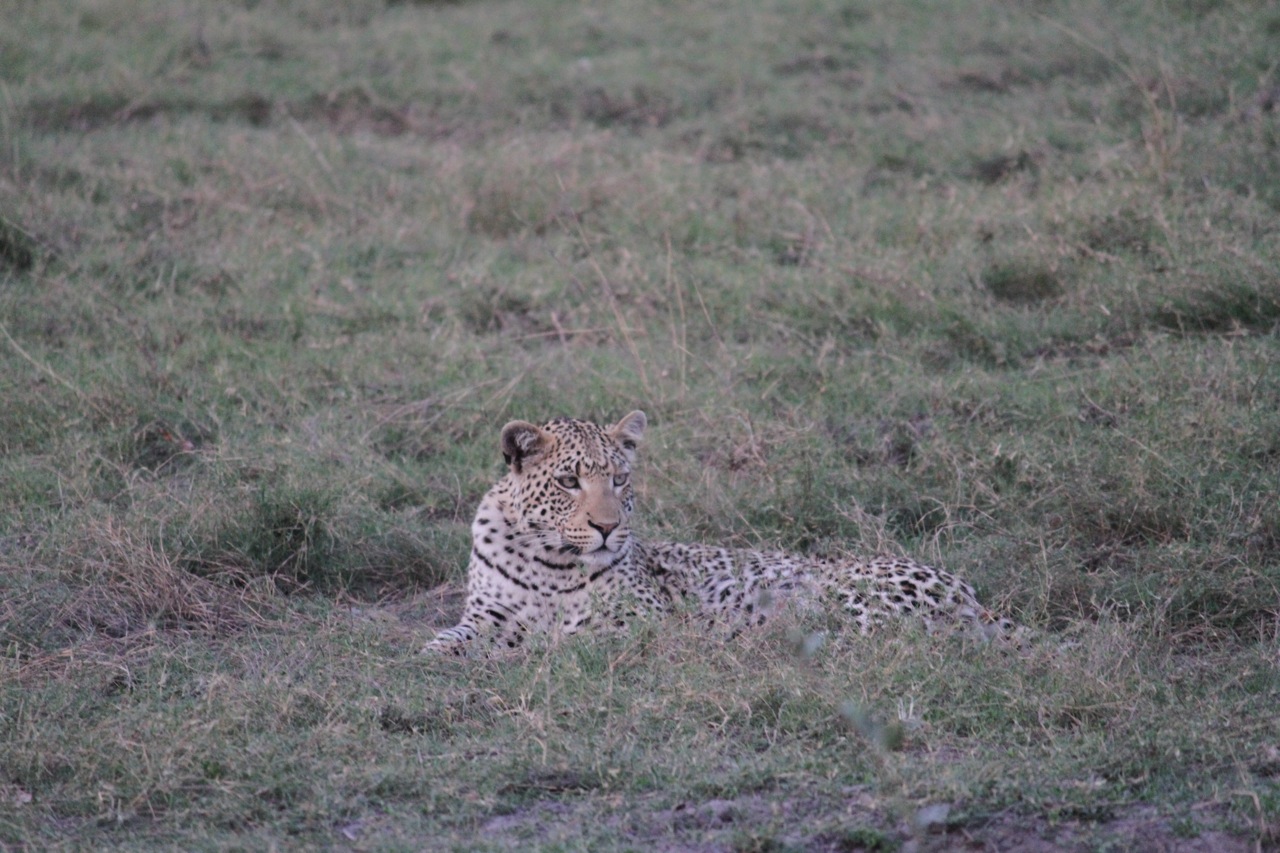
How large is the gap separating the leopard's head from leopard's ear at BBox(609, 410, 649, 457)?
0.48 ft

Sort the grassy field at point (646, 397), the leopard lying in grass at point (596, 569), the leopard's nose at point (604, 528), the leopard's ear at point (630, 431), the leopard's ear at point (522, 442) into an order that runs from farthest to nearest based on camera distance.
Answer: the leopard's ear at point (630, 431) < the leopard's ear at point (522, 442) < the leopard's nose at point (604, 528) < the leopard lying in grass at point (596, 569) < the grassy field at point (646, 397)

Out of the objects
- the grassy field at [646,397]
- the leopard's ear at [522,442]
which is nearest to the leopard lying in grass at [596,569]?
the leopard's ear at [522,442]

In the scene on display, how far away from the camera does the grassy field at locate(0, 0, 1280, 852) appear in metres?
5.30

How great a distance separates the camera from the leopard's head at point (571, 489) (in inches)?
288

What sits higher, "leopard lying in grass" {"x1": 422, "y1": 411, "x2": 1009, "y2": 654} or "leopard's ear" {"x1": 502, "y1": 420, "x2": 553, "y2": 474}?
"leopard's ear" {"x1": 502, "y1": 420, "x2": 553, "y2": 474}

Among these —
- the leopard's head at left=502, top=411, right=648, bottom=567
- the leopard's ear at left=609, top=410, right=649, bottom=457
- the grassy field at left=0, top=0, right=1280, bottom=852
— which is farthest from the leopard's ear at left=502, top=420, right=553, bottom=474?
the grassy field at left=0, top=0, right=1280, bottom=852

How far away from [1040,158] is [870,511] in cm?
544

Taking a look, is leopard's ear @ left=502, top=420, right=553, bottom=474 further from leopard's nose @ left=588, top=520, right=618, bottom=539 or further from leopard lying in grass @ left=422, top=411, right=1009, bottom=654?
leopard's nose @ left=588, top=520, right=618, bottom=539

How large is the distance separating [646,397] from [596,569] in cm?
232

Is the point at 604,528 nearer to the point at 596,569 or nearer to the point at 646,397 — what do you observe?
the point at 596,569

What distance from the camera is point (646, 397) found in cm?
950

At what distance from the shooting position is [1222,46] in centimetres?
1409

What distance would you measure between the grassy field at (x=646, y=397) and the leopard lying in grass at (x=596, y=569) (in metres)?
0.36

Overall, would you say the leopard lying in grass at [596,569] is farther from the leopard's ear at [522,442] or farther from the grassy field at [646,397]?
the grassy field at [646,397]
